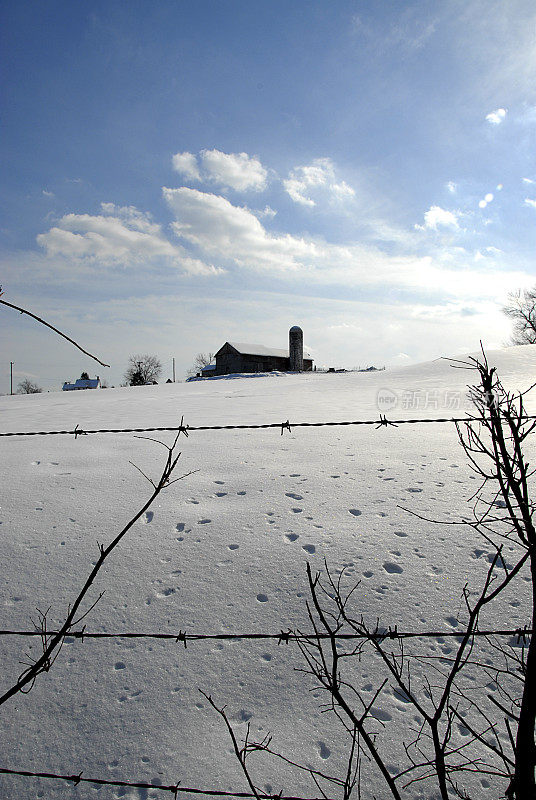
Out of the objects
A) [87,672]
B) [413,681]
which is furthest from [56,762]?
[413,681]

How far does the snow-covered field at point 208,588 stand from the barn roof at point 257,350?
145 feet

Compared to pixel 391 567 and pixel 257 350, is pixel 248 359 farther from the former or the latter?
pixel 391 567

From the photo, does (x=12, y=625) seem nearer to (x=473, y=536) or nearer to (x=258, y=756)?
(x=258, y=756)

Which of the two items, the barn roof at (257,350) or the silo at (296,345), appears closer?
the silo at (296,345)

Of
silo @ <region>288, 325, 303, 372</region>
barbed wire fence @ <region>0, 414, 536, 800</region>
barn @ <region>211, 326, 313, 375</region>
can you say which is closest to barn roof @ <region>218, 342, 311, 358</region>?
barn @ <region>211, 326, 313, 375</region>

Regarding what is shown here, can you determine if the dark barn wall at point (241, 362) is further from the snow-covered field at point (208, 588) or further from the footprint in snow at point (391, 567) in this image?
the footprint in snow at point (391, 567)

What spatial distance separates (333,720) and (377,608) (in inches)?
24.3

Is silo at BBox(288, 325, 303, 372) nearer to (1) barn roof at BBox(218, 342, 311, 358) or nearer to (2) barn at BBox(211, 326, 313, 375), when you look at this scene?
(2) barn at BBox(211, 326, 313, 375)

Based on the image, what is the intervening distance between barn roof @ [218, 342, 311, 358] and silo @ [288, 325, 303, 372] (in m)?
6.45

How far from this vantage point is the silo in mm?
42844

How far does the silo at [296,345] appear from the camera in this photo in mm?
42844

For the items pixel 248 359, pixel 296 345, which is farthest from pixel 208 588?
pixel 248 359

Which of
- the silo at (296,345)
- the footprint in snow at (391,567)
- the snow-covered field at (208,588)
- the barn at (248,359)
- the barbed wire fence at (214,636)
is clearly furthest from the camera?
the barn at (248,359)

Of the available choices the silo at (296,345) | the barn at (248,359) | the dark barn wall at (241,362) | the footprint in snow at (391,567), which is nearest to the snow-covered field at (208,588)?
the footprint in snow at (391,567)
